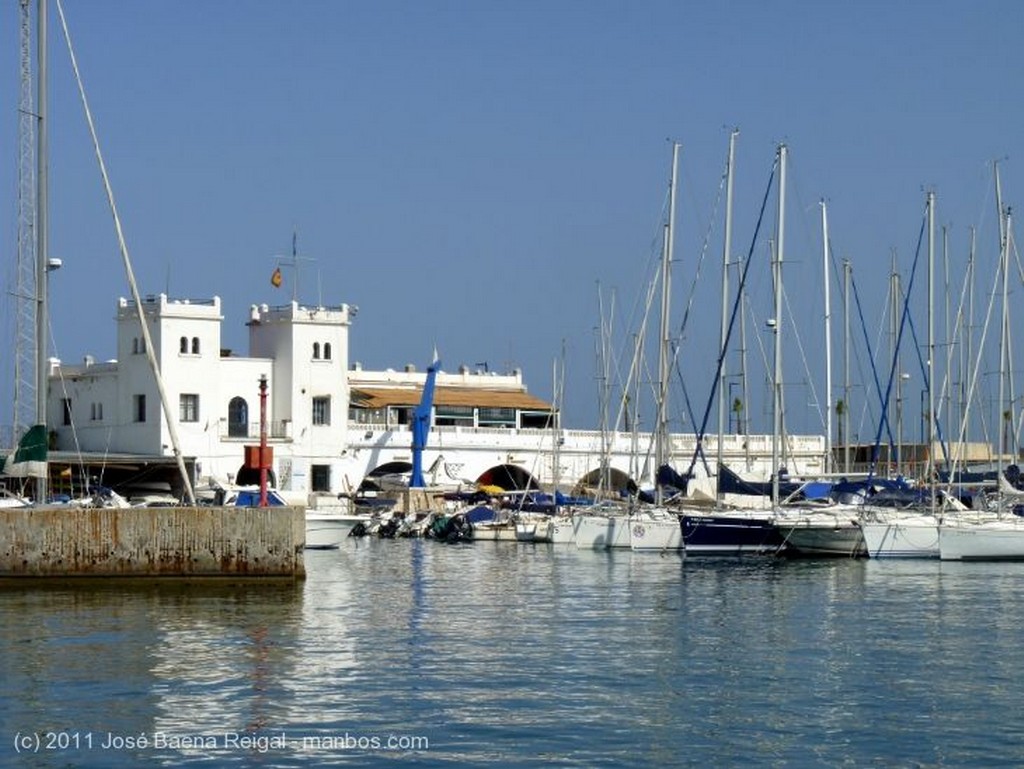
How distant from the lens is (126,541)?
37.0m

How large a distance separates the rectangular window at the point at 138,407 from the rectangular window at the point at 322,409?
8237 millimetres

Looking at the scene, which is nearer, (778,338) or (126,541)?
(126,541)

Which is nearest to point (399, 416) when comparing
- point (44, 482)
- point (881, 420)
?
point (881, 420)

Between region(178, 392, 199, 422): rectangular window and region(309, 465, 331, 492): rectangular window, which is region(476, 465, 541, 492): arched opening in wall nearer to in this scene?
region(309, 465, 331, 492): rectangular window

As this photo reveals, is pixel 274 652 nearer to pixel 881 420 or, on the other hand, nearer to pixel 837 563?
pixel 837 563

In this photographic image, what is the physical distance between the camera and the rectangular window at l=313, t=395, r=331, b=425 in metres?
83.2

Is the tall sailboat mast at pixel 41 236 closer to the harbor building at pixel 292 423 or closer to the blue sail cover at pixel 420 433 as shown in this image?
the harbor building at pixel 292 423

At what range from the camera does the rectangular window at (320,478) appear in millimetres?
82250

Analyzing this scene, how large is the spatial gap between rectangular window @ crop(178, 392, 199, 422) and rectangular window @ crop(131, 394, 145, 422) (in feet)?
6.36

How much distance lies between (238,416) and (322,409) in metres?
4.32

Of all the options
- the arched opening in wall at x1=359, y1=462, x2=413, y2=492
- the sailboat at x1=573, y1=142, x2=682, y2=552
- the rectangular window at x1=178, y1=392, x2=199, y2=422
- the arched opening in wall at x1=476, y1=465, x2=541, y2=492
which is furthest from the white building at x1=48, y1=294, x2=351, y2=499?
the sailboat at x1=573, y1=142, x2=682, y2=552

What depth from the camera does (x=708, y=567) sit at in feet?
163

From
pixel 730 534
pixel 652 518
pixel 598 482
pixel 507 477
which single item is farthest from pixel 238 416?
pixel 730 534

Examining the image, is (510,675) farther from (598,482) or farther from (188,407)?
(188,407)
